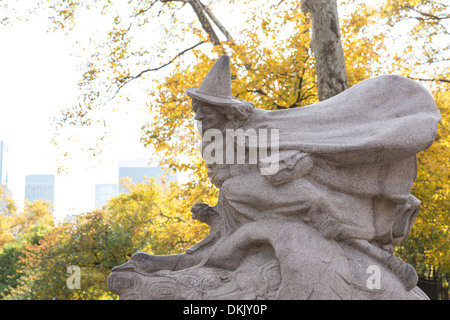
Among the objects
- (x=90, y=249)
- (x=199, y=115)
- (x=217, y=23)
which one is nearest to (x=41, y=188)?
(x=90, y=249)

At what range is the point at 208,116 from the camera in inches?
133

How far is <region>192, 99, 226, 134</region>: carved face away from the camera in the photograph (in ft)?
11.1

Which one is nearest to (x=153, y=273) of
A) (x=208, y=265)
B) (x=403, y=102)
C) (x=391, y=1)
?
(x=208, y=265)

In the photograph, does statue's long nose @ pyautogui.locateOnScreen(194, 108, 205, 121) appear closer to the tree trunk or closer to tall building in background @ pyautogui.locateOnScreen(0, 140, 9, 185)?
the tree trunk

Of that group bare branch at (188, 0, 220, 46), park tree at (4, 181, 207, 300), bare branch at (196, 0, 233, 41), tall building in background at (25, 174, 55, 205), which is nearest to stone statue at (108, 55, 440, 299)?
park tree at (4, 181, 207, 300)

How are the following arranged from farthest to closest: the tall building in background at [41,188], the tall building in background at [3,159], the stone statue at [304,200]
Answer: the tall building in background at [41,188] → the tall building in background at [3,159] → the stone statue at [304,200]

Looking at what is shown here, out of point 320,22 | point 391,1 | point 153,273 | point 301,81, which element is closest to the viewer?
point 153,273

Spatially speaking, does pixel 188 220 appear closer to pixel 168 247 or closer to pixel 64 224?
pixel 168 247

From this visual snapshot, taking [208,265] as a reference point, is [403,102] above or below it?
above

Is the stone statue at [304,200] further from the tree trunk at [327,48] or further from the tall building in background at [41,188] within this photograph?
the tall building in background at [41,188]

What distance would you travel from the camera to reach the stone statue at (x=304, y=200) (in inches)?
116

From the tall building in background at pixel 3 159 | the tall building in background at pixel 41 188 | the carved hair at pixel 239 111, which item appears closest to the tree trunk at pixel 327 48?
the carved hair at pixel 239 111

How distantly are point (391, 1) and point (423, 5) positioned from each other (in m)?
0.75

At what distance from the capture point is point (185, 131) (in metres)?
8.85
